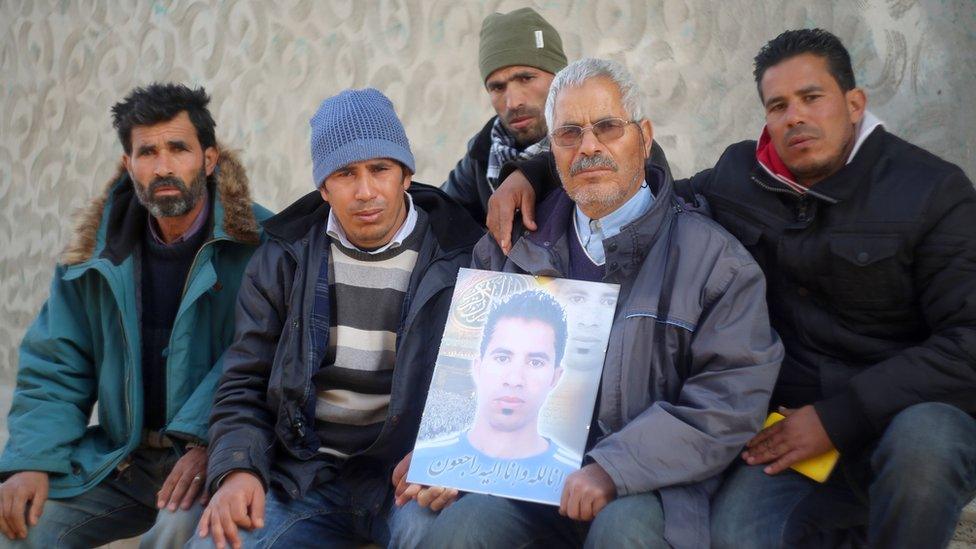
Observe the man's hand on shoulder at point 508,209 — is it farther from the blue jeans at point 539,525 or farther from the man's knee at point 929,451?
the man's knee at point 929,451

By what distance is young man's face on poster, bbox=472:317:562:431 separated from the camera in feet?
8.13

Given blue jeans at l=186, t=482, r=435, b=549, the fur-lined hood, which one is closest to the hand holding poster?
blue jeans at l=186, t=482, r=435, b=549

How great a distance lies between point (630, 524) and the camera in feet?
7.07

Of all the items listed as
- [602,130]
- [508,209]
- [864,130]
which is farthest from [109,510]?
[864,130]

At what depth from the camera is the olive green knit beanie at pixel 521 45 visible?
392 centimetres

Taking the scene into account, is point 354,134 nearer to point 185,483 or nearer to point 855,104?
point 185,483

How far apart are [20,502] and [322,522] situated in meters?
1.03

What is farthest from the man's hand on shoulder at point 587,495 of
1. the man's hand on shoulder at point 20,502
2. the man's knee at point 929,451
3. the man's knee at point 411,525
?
the man's hand on shoulder at point 20,502

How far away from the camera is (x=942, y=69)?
3.86 m

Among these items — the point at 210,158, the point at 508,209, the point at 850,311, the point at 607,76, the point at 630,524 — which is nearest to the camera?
the point at 630,524

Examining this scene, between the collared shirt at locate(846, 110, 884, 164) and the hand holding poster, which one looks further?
the collared shirt at locate(846, 110, 884, 164)

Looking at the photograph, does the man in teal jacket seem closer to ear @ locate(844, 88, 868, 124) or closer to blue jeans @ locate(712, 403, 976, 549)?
blue jeans @ locate(712, 403, 976, 549)

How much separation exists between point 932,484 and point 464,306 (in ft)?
4.25

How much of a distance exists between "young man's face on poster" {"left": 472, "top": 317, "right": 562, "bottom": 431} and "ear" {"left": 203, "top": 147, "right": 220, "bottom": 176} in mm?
1529
